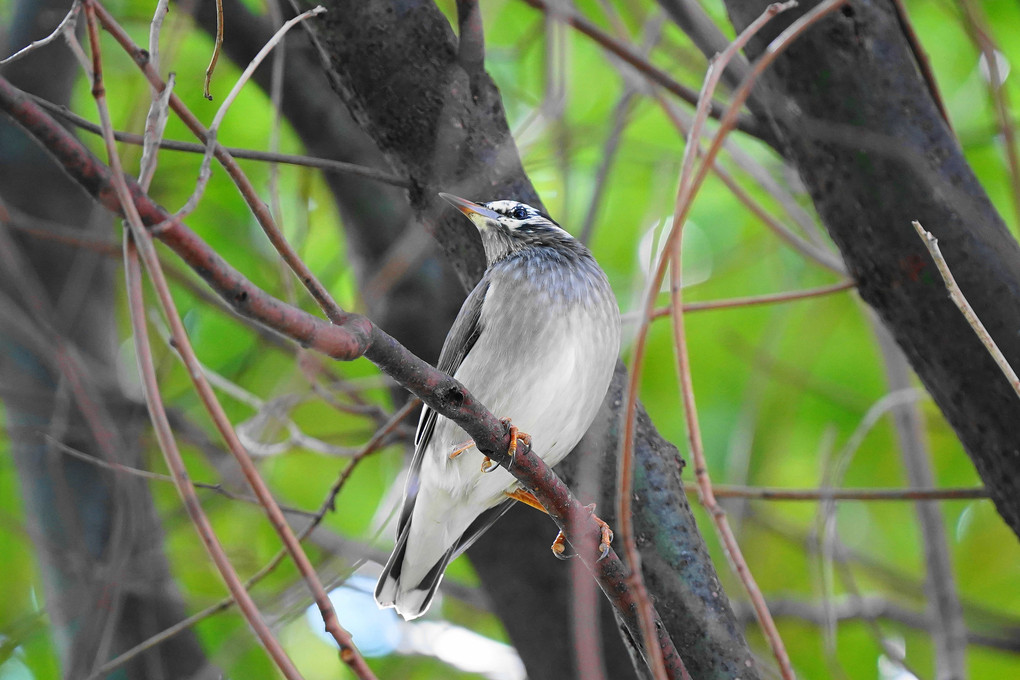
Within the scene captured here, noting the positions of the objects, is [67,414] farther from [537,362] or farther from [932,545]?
[932,545]

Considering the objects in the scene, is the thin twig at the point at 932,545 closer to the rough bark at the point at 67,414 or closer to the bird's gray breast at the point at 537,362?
the bird's gray breast at the point at 537,362

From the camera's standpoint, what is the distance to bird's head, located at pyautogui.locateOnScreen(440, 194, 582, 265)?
337 cm

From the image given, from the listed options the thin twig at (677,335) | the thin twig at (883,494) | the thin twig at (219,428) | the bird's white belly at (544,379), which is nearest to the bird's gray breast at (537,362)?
the bird's white belly at (544,379)

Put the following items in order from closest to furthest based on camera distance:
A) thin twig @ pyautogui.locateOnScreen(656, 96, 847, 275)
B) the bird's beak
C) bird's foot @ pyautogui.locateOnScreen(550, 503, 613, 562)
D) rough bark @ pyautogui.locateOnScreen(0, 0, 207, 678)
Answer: bird's foot @ pyautogui.locateOnScreen(550, 503, 613, 562)
the bird's beak
thin twig @ pyautogui.locateOnScreen(656, 96, 847, 275)
rough bark @ pyautogui.locateOnScreen(0, 0, 207, 678)

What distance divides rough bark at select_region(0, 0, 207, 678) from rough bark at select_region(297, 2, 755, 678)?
64.4 inches

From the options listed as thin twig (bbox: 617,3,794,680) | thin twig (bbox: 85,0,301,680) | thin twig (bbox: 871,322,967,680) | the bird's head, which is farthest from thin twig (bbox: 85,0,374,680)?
thin twig (bbox: 871,322,967,680)

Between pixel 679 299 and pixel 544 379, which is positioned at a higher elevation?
pixel 544 379

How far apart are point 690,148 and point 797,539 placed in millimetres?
3869

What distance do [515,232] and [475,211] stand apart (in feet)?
2.39

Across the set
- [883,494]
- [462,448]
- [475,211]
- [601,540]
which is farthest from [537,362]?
[883,494]

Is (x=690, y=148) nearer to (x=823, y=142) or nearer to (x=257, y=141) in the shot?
(x=823, y=142)

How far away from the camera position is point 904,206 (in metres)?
2.71

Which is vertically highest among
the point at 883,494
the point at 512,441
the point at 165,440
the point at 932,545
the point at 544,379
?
the point at 544,379

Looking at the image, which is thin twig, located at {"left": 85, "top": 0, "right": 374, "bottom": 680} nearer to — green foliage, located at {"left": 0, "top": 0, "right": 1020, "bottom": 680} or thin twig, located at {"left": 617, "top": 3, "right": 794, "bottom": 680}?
thin twig, located at {"left": 617, "top": 3, "right": 794, "bottom": 680}
